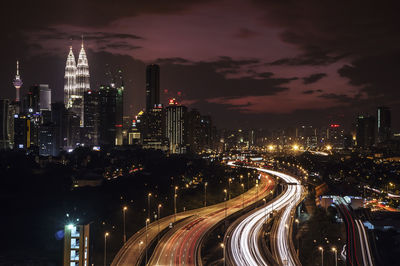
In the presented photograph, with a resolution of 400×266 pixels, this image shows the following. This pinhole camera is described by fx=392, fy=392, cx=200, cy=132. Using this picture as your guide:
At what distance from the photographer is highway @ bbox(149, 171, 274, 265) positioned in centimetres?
1827

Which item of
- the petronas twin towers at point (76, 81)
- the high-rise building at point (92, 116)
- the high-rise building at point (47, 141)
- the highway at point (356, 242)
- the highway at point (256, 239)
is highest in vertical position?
the petronas twin towers at point (76, 81)

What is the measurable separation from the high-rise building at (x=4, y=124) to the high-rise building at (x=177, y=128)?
38899mm

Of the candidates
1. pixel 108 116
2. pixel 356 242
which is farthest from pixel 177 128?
pixel 356 242

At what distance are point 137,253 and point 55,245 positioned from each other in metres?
6.84

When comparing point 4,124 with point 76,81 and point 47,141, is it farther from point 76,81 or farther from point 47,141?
point 76,81

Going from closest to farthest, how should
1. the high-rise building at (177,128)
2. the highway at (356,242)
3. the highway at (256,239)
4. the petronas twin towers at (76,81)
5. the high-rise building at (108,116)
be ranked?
the highway at (256,239)
the highway at (356,242)
the high-rise building at (108,116)
the high-rise building at (177,128)
the petronas twin towers at (76,81)

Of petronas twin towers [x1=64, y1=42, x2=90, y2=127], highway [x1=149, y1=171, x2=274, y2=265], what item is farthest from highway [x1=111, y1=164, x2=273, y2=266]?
petronas twin towers [x1=64, y1=42, x2=90, y2=127]

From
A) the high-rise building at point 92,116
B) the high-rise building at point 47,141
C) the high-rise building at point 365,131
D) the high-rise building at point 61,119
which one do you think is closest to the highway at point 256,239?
the high-rise building at point 47,141

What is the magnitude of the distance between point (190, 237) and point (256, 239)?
144 inches

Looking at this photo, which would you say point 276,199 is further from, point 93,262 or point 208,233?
point 93,262

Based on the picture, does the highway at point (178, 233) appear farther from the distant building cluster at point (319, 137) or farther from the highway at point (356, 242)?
the distant building cluster at point (319, 137)

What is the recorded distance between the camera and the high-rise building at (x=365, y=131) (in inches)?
5037

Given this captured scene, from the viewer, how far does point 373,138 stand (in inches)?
5054

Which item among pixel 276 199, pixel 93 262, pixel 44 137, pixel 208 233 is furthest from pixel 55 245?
pixel 44 137
